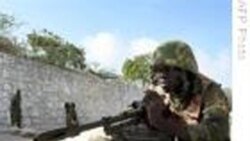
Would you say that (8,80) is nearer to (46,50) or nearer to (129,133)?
(46,50)

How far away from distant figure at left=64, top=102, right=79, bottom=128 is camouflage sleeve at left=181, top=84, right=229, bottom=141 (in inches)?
16.4

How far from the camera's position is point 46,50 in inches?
714

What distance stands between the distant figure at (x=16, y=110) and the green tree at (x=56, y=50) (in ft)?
10.1

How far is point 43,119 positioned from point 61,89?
112 cm

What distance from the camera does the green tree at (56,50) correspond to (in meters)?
17.3

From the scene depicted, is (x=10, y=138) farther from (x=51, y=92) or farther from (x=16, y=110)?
(x=51, y=92)

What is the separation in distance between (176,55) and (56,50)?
16.1m

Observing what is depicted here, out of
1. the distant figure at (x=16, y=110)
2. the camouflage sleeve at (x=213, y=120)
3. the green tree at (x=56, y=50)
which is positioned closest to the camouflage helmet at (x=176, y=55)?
the camouflage sleeve at (x=213, y=120)

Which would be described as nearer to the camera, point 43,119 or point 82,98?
point 43,119

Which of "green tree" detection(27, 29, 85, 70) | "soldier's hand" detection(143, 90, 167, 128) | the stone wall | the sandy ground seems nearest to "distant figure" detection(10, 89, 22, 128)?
the stone wall

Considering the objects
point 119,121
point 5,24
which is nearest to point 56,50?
point 5,24

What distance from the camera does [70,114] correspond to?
2186 millimetres
